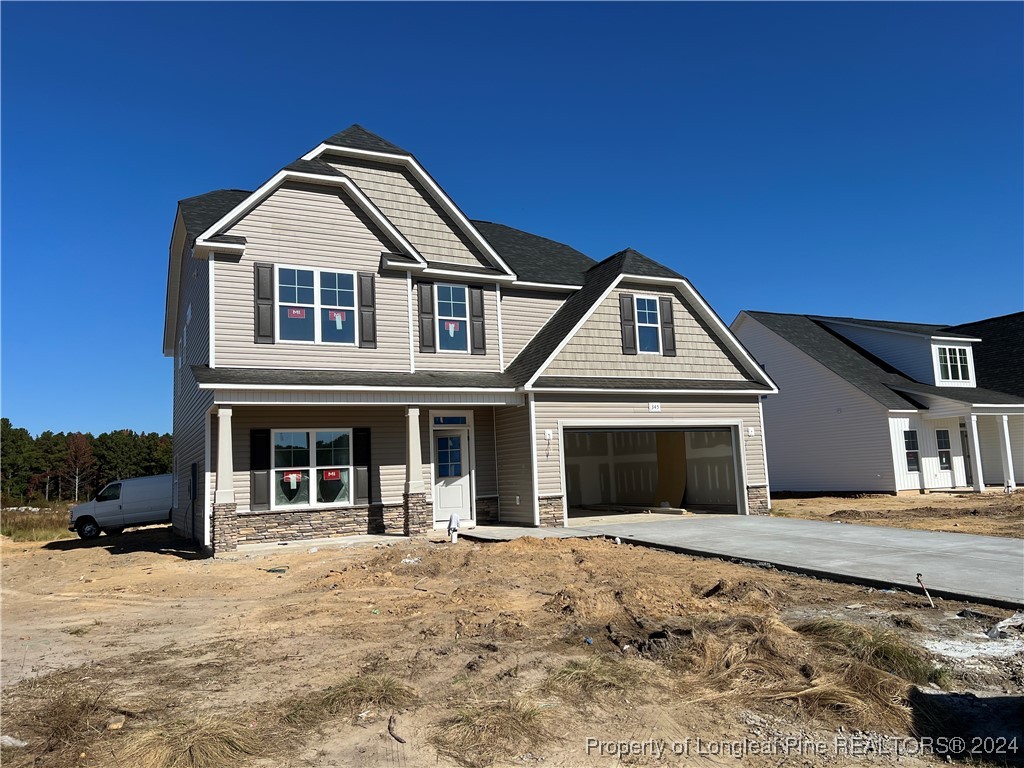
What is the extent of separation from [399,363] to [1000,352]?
30529mm

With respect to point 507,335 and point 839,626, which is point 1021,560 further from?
point 507,335

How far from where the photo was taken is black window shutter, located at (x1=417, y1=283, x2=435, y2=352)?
17.1 metres

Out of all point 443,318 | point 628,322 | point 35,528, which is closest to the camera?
point 443,318

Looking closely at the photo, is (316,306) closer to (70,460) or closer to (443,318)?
(443,318)

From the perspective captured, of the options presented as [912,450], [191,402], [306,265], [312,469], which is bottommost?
[912,450]

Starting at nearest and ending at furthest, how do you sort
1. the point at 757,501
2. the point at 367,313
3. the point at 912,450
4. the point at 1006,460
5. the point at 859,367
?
the point at 367,313
the point at 757,501
the point at 912,450
the point at 1006,460
the point at 859,367

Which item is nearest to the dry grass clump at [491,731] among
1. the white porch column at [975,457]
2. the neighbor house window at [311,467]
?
the neighbor house window at [311,467]

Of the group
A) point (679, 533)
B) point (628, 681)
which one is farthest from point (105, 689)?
point (679, 533)

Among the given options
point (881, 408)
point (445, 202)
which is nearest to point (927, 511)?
point (881, 408)

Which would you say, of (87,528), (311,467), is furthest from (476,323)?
(87,528)

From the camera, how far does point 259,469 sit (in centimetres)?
1522

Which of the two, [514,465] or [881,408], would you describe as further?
[881,408]

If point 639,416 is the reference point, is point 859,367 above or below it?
above

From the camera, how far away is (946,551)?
1125 cm
